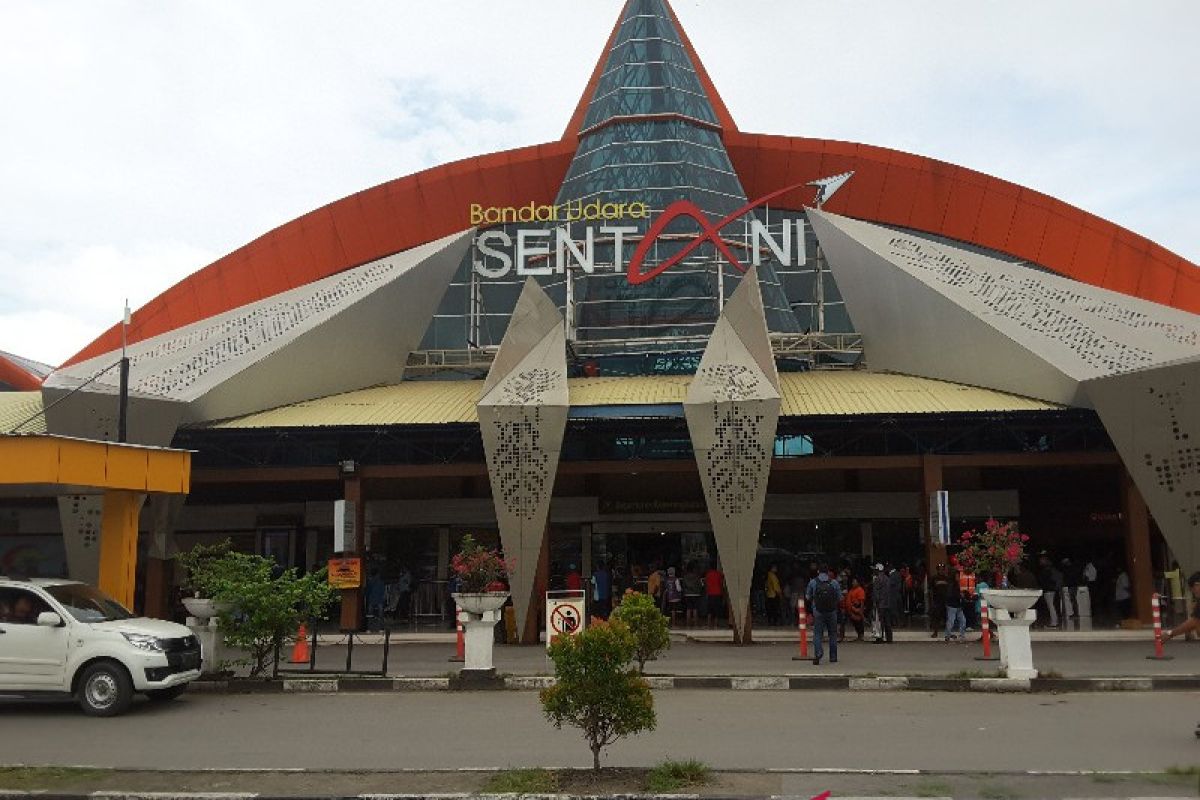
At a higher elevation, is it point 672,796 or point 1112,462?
point 1112,462

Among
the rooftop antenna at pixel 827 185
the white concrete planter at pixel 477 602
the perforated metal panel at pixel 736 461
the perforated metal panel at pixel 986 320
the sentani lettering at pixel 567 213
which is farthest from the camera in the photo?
the rooftop antenna at pixel 827 185

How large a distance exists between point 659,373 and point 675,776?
22.8 meters

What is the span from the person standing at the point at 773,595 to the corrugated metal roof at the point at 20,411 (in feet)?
53.6

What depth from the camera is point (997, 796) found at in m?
7.78

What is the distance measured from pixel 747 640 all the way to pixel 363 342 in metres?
12.1

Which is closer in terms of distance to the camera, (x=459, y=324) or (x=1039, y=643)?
(x=1039, y=643)

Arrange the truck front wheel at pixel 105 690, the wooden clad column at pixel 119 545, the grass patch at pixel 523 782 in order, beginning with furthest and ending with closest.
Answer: the wooden clad column at pixel 119 545, the truck front wheel at pixel 105 690, the grass patch at pixel 523 782

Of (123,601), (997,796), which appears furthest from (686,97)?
(997,796)

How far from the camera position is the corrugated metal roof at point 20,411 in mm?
23984

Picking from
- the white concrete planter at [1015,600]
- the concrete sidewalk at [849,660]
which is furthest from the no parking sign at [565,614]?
the white concrete planter at [1015,600]

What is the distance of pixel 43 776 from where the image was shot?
29.2ft

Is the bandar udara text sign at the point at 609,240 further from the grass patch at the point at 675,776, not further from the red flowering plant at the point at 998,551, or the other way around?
the grass patch at the point at 675,776

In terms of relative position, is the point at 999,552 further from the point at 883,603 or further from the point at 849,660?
the point at 883,603

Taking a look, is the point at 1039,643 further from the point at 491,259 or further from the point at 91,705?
the point at 491,259
